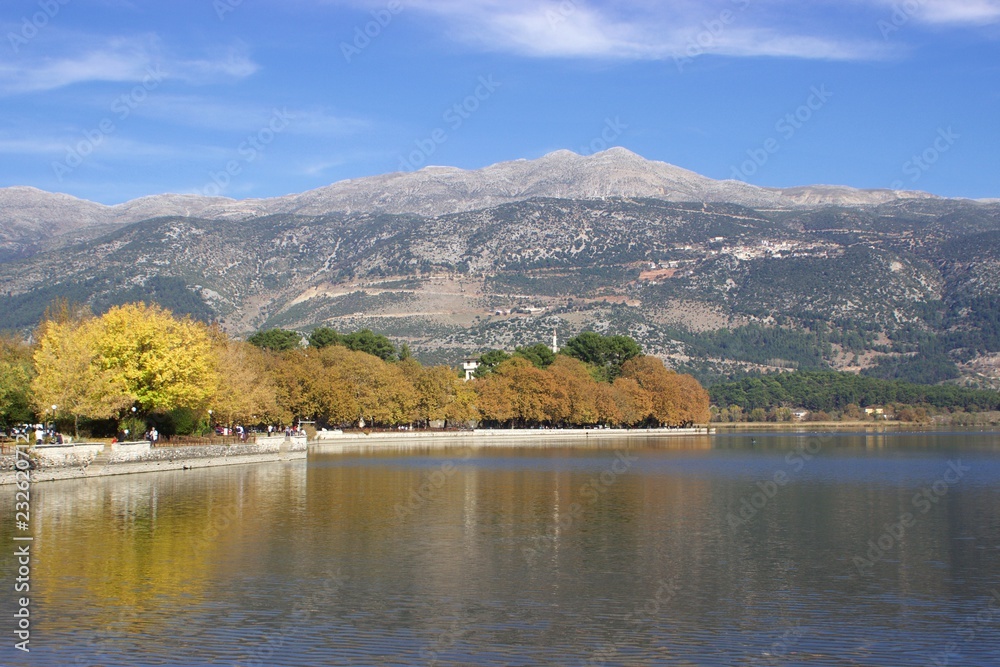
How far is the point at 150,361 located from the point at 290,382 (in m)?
33.3

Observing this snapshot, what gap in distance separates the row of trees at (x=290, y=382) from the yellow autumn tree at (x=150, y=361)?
0.07 metres

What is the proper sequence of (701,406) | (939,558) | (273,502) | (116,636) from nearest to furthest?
(116,636), (939,558), (273,502), (701,406)

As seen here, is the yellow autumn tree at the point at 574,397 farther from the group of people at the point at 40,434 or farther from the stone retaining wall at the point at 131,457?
the group of people at the point at 40,434

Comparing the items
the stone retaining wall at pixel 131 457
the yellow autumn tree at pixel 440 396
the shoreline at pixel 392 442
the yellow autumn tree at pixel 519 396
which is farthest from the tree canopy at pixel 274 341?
the stone retaining wall at pixel 131 457

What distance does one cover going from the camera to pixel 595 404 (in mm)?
129750

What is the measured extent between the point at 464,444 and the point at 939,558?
77670mm

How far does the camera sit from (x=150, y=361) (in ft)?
200

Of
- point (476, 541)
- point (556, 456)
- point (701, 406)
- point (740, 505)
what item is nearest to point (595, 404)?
point (701, 406)

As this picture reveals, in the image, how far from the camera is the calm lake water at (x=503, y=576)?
18531 millimetres

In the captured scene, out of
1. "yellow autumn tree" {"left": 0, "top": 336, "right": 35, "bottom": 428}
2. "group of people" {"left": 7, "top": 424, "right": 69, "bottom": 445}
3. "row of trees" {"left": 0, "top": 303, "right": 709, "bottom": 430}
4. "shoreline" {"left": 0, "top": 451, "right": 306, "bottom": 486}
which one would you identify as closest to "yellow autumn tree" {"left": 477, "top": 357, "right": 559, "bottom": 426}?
"row of trees" {"left": 0, "top": 303, "right": 709, "bottom": 430}

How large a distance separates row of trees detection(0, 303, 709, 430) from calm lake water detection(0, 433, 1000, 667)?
1148cm

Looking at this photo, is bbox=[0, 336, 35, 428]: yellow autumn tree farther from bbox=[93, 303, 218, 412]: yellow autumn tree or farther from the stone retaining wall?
the stone retaining wall

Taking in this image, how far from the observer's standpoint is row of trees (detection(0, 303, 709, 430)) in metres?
56.6

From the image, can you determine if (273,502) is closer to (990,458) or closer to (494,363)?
(990,458)
